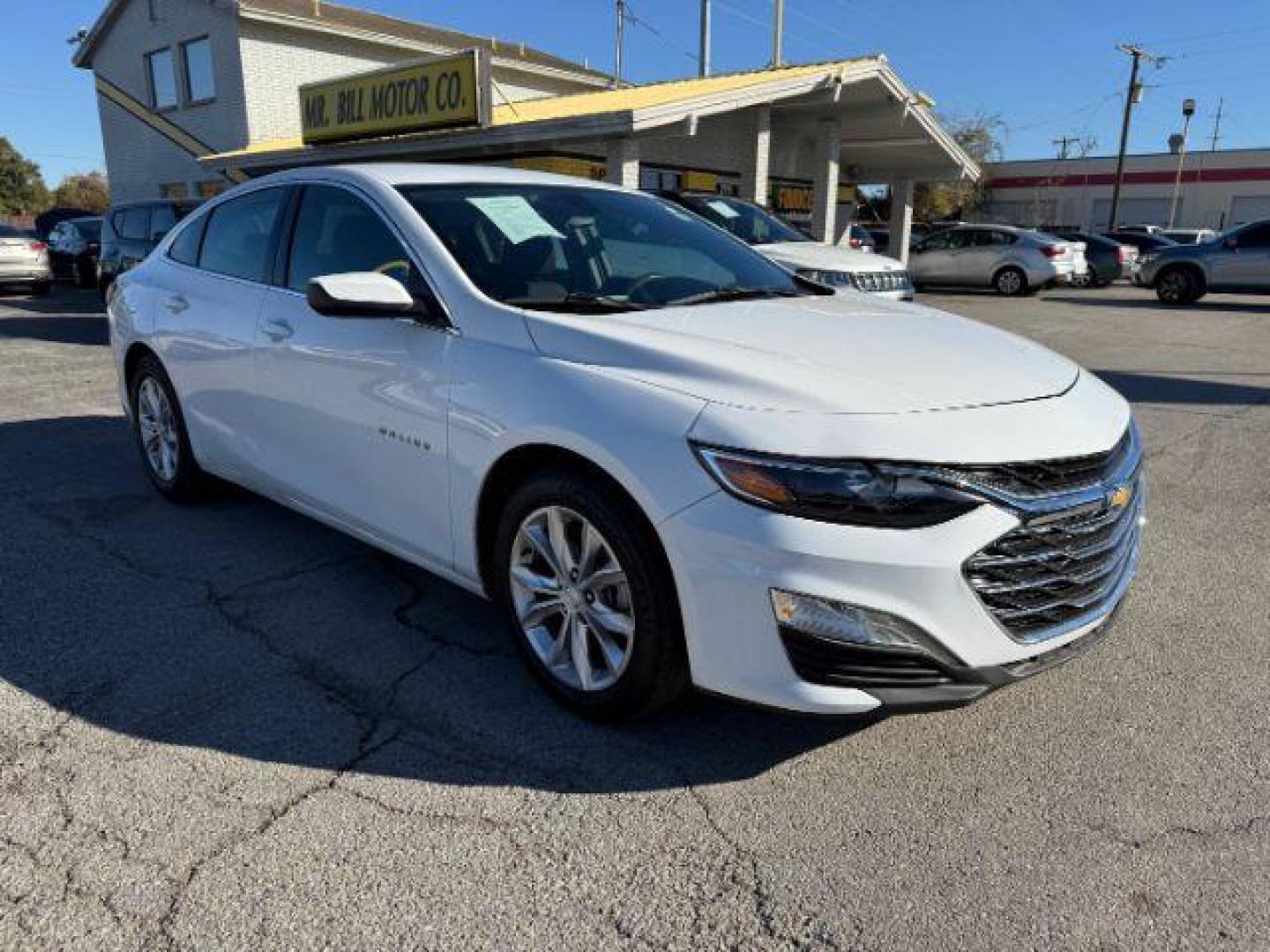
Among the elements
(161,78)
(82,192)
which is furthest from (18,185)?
(161,78)

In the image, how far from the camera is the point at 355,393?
340 centimetres

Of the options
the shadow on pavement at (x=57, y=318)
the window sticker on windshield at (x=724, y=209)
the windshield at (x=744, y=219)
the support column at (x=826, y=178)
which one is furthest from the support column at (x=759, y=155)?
the shadow on pavement at (x=57, y=318)

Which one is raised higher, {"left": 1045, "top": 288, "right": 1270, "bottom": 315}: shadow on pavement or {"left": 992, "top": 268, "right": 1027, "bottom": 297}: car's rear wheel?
{"left": 992, "top": 268, "right": 1027, "bottom": 297}: car's rear wheel

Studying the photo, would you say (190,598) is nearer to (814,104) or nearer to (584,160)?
(584,160)

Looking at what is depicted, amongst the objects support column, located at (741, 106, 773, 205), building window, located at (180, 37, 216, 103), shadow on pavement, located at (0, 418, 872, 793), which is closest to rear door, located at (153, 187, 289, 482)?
shadow on pavement, located at (0, 418, 872, 793)

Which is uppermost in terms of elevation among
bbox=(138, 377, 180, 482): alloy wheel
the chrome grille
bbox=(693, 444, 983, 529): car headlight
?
the chrome grille

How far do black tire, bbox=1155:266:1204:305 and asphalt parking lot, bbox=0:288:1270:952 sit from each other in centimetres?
1726

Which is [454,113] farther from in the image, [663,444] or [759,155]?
[663,444]

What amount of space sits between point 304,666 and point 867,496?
2.05m

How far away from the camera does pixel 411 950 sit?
2.04 meters

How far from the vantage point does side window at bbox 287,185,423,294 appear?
346 centimetres

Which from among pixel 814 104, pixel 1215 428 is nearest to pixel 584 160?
pixel 814 104

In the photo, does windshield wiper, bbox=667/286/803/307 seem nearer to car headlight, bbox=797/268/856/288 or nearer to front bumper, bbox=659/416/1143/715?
front bumper, bbox=659/416/1143/715

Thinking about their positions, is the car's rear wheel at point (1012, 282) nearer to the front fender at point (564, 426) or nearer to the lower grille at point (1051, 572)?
the lower grille at point (1051, 572)
